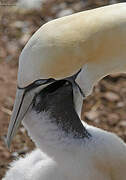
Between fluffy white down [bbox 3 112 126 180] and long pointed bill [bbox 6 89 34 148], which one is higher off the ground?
long pointed bill [bbox 6 89 34 148]

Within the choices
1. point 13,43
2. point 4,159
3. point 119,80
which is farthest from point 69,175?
point 13,43

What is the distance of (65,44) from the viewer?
2295 mm

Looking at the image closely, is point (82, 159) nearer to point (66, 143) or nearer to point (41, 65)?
point (66, 143)

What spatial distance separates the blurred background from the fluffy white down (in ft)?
3.82

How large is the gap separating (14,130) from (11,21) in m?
2.56

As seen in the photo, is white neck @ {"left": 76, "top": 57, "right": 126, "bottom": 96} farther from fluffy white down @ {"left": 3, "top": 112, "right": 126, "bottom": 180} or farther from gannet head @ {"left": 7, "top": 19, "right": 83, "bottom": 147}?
fluffy white down @ {"left": 3, "top": 112, "right": 126, "bottom": 180}

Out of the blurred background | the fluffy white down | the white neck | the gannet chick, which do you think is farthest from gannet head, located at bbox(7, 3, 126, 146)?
the blurred background

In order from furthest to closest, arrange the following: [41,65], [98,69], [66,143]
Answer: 1. [66,143]
2. [98,69]
3. [41,65]

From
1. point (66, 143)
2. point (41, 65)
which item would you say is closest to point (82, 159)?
point (66, 143)

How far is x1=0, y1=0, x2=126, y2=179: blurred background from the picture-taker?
13.2 ft

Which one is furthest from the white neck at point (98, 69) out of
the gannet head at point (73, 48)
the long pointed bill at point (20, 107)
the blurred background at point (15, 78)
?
the blurred background at point (15, 78)

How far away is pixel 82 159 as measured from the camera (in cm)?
259

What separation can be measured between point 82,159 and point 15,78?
1870 mm

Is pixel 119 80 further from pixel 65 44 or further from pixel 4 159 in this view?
pixel 65 44
